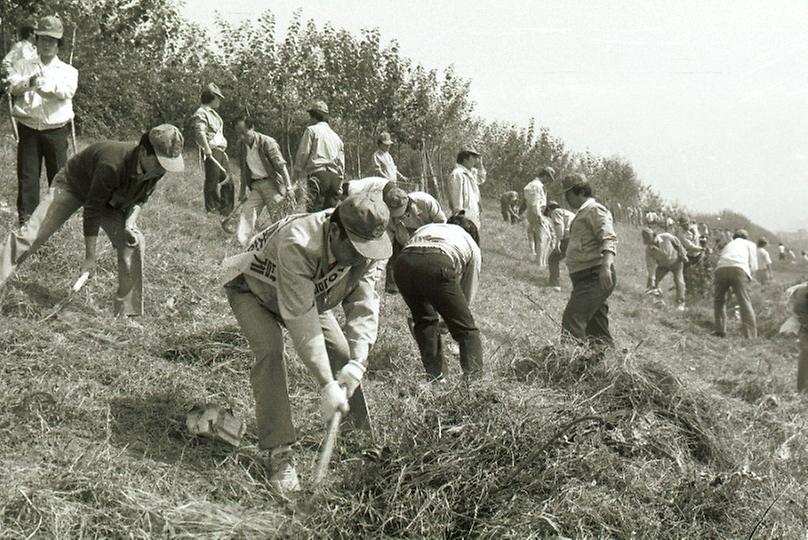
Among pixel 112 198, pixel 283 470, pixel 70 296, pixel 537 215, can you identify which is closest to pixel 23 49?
pixel 112 198

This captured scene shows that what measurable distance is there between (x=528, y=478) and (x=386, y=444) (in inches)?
24.1

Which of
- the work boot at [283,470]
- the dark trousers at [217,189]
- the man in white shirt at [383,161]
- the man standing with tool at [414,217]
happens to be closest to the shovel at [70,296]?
the man standing with tool at [414,217]

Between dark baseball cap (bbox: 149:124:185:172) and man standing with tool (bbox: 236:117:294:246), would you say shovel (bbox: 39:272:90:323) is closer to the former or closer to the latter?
dark baseball cap (bbox: 149:124:185:172)

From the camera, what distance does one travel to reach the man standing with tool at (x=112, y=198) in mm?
4641

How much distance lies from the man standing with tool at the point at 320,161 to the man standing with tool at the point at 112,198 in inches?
111

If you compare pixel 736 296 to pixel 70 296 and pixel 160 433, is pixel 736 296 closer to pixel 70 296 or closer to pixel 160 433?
pixel 70 296

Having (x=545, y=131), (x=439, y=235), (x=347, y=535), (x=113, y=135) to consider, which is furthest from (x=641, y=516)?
(x=545, y=131)

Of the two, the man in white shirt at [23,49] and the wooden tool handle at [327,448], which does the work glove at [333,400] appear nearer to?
the wooden tool handle at [327,448]

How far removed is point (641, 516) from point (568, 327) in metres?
2.71

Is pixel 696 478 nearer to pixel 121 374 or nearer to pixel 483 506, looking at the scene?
pixel 483 506

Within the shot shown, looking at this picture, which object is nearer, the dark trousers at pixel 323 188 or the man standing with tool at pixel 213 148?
the dark trousers at pixel 323 188

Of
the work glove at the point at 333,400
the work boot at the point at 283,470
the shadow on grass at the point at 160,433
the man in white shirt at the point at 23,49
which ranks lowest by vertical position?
the shadow on grass at the point at 160,433

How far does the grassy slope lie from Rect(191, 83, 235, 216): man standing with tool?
9.96ft

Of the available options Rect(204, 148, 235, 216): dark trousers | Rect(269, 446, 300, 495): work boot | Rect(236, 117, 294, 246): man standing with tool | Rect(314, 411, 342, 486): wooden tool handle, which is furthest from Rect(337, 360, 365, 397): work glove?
Rect(204, 148, 235, 216): dark trousers
